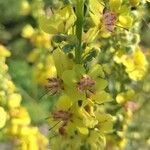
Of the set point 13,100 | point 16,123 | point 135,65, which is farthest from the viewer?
point 135,65

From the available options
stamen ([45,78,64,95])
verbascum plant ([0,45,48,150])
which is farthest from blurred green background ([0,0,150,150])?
stamen ([45,78,64,95])

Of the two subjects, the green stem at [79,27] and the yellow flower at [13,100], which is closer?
the green stem at [79,27]

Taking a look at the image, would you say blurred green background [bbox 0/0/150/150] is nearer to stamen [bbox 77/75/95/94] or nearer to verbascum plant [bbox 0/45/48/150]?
verbascum plant [bbox 0/45/48/150]

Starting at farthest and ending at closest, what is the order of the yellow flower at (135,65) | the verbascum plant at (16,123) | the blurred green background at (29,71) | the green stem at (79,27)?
the blurred green background at (29,71) < the yellow flower at (135,65) < the verbascum plant at (16,123) < the green stem at (79,27)

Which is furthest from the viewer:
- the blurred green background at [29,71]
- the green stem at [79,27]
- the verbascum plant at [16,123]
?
the blurred green background at [29,71]

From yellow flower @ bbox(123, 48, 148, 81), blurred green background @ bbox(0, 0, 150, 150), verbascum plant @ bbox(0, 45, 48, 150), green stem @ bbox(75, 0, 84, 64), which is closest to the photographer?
green stem @ bbox(75, 0, 84, 64)

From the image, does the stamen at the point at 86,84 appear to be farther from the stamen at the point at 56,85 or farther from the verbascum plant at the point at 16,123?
the verbascum plant at the point at 16,123

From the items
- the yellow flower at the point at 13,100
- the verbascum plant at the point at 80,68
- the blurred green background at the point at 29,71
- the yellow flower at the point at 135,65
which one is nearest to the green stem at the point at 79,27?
the verbascum plant at the point at 80,68

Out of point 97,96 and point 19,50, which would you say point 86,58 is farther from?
point 19,50

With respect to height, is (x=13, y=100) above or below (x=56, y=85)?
below

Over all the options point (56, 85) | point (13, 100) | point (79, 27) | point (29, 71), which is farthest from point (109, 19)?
point (29, 71)

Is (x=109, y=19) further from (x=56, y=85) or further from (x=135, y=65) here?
(x=135, y=65)

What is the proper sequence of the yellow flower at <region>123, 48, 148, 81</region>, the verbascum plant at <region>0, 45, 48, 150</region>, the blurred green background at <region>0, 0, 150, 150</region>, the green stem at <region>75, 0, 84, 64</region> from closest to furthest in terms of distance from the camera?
the green stem at <region>75, 0, 84, 64</region> → the verbascum plant at <region>0, 45, 48, 150</region> → the yellow flower at <region>123, 48, 148, 81</region> → the blurred green background at <region>0, 0, 150, 150</region>
